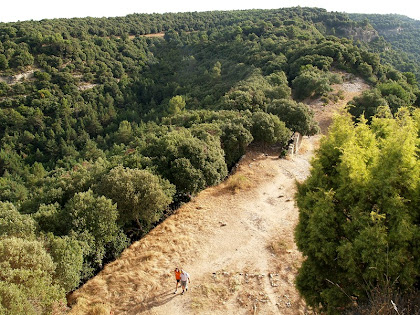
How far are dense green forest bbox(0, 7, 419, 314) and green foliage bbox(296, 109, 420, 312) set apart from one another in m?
0.65

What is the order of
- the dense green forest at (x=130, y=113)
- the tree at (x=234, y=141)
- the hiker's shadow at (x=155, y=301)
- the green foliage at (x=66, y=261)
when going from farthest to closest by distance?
the tree at (x=234, y=141) → the dense green forest at (x=130, y=113) → the hiker's shadow at (x=155, y=301) → the green foliage at (x=66, y=261)

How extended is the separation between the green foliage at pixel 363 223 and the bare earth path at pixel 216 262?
12.3ft

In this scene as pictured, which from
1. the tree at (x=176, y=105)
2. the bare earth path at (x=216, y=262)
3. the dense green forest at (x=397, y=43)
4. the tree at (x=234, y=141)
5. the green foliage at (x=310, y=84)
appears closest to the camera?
the bare earth path at (x=216, y=262)

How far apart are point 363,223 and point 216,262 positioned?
9.56 m

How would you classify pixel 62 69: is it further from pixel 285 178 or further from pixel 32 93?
pixel 285 178

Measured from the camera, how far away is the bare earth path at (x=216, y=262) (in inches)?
576

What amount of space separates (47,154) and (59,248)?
164ft

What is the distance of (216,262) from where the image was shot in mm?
17453

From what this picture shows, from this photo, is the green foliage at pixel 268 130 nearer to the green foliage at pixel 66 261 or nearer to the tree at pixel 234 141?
the tree at pixel 234 141

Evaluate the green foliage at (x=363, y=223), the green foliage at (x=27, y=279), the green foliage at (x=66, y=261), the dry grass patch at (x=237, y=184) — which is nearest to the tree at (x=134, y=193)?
the green foliage at (x=66, y=261)

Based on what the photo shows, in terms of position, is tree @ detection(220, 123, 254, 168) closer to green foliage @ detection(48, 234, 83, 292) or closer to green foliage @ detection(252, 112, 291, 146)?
green foliage @ detection(252, 112, 291, 146)

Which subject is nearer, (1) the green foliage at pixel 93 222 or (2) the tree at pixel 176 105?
(1) the green foliage at pixel 93 222

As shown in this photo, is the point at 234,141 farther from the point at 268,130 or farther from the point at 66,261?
the point at 66,261

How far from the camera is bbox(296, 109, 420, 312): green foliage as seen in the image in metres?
9.76
